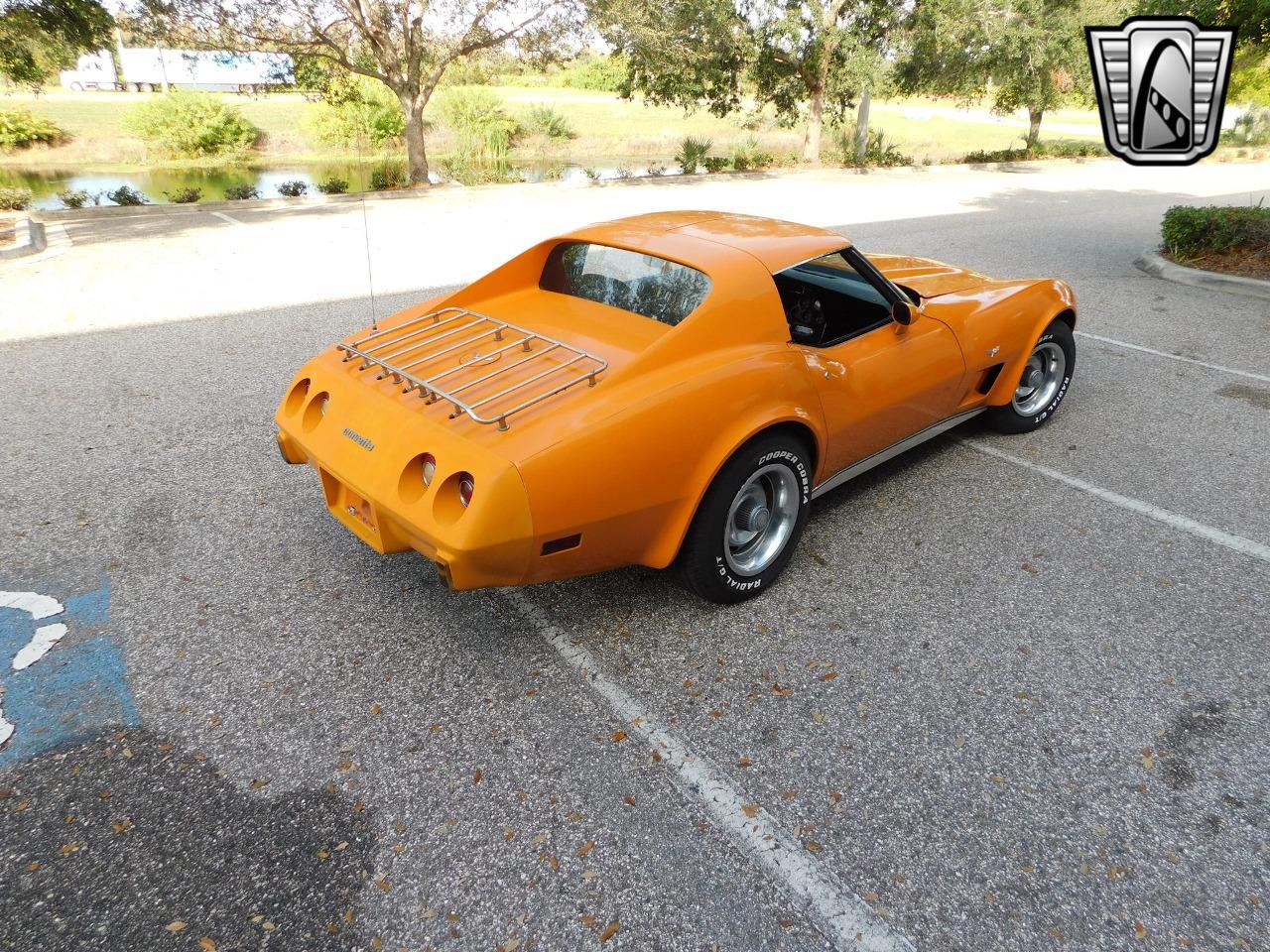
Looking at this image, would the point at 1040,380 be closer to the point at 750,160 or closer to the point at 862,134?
the point at 750,160

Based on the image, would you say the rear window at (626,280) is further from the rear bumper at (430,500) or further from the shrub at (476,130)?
the shrub at (476,130)

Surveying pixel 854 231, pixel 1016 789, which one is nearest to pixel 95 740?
pixel 1016 789

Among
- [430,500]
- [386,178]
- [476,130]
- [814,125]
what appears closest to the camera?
[430,500]

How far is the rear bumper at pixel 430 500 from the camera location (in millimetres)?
2414

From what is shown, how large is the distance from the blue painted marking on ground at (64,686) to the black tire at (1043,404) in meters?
4.67

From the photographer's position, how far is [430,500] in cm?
251

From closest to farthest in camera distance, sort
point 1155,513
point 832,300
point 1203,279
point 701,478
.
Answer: point 701,478 < point 832,300 < point 1155,513 < point 1203,279

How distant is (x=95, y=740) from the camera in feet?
8.36

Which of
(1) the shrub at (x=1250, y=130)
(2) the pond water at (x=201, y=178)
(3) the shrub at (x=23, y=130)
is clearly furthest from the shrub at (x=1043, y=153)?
(3) the shrub at (x=23, y=130)

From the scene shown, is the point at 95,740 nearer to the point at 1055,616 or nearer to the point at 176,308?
the point at 1055,616

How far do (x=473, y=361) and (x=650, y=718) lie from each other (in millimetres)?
1517

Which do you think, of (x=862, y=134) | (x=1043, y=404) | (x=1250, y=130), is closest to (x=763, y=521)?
(x=1043, y=404)

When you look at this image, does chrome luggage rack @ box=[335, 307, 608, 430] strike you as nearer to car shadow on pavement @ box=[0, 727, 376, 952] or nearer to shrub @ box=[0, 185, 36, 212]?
car shadow on pavement @ box=[0, 727, 376, 952]
